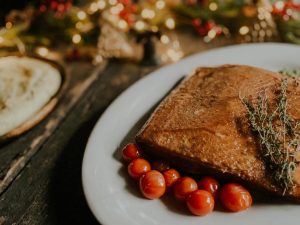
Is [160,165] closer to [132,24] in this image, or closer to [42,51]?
[132,24]

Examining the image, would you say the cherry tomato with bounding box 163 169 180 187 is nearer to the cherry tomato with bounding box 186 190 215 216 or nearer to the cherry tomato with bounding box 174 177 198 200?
the cherry tomato with bounding box 174 177 198 200

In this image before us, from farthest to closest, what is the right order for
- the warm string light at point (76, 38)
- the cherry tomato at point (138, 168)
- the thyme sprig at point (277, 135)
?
the warm string light at point (76, 38)
the cherry tomato at point (138, 168)
the thyme sprig at point (277, 135)

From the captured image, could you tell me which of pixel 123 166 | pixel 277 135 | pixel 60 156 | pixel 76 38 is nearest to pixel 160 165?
pixel 123 166

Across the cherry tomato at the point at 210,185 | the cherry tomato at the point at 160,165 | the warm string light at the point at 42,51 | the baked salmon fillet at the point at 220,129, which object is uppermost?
the baked salmon fillet at the point at 220,129

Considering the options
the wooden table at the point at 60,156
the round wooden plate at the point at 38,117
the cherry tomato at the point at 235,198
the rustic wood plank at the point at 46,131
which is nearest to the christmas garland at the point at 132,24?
the wooden table at the point at 60,156

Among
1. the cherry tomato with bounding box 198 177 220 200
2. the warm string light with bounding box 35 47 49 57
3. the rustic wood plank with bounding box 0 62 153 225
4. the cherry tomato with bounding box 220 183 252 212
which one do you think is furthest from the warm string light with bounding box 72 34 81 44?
the cherry tomato with bounding box 220 183 252 212

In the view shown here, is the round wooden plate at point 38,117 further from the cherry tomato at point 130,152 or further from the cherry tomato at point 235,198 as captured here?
the cherry tomato at point 235,198

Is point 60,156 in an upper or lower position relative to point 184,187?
lower
